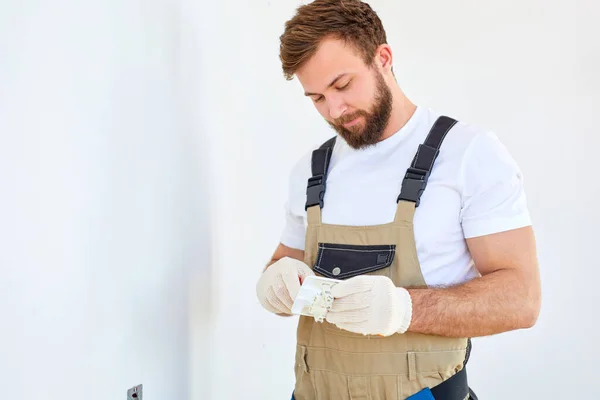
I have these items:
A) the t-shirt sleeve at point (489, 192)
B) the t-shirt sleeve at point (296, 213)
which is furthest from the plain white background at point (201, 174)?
the t-shirt sleeve at point (489, 192)

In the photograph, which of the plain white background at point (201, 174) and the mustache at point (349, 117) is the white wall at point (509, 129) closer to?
the plain white background at point (201, 174)

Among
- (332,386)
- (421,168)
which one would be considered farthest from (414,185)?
(332,386)

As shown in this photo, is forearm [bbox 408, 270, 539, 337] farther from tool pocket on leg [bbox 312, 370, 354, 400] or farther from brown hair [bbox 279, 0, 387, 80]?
brown hair [bbox 279, 0, 387, 80]

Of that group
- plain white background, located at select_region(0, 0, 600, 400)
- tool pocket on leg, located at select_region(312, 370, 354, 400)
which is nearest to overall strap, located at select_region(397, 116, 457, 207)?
tool pocket on leg, located at select_region(312, 370, 354, 400)

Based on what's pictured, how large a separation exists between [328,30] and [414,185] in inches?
13.3

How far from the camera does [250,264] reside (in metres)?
1.54

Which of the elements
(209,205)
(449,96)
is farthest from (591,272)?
(209,205)

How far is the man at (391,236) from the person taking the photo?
100 centimetres

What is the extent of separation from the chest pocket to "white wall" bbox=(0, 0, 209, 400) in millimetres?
299

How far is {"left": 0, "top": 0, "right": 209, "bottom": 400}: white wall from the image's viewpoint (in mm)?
811

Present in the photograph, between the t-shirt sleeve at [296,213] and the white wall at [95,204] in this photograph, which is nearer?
the white wall at [95,204]

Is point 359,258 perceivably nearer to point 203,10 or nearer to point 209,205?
point 209,205

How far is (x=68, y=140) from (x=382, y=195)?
0.55 meters

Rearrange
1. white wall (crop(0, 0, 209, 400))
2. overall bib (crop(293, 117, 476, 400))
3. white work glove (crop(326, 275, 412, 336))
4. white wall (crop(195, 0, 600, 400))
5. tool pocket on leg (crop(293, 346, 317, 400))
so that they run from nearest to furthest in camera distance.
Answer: white wall (crop(0, 0, 209, 400)) < white work glove (crop(326, 275, 412, 336)) < overall bib (crop(293, 117, 476, 400)) < tool pocket on leg (crop(293, 346, 317, 400)) < white wall (crop(195, 0, 600, 400))
